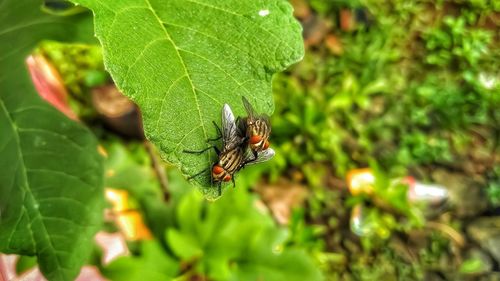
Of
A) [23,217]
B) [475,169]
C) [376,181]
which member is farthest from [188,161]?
[475,169]

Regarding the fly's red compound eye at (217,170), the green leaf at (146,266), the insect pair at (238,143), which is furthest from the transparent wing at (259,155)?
the green leaf at (146,266)

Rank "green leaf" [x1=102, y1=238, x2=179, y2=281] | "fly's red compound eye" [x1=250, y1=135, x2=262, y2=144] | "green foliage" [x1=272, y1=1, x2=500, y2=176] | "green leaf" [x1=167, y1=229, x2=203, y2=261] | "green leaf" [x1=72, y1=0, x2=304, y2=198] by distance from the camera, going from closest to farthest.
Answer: "green leaf" [x1=72, y1=0, x2=304, y2=198] < "fly's red compound eye" [x1=250, y1=135, x2=262, y2=144] < "green leaf" [x1=102, y1=238, x2=179, y2=281] < "green leaf" [x1=167, y1=229, x2=203, y2=261] < "green foliage" [x1=272, y1=1, x2=500, y2=176]

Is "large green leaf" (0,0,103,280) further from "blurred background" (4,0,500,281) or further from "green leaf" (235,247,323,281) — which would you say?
"green leaf" (235,247,323,281)

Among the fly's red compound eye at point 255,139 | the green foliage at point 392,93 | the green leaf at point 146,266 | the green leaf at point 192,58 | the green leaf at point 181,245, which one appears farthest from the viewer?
the green foliage at point 392,93

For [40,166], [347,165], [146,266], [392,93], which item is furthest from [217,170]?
[392,93]

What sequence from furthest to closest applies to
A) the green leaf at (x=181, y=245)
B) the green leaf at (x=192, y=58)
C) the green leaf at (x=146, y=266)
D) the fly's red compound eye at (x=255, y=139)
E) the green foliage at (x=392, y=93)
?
the green foliage at (x=392, y=93), the green leaf at (x=181, y=245), the green leaf at (x=146, y=266), the fly's red compound eye at (x=255, y=139), the green leaf at (x=192, y=58)

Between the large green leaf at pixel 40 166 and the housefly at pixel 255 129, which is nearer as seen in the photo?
the housefly at pixel 255 129

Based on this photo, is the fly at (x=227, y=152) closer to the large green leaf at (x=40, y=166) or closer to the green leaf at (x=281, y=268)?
the large green leaf at (x=40, y=166)

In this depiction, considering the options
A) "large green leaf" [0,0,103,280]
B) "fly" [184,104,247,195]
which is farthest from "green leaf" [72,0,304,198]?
"large green leaf" [0,0,103,280]
